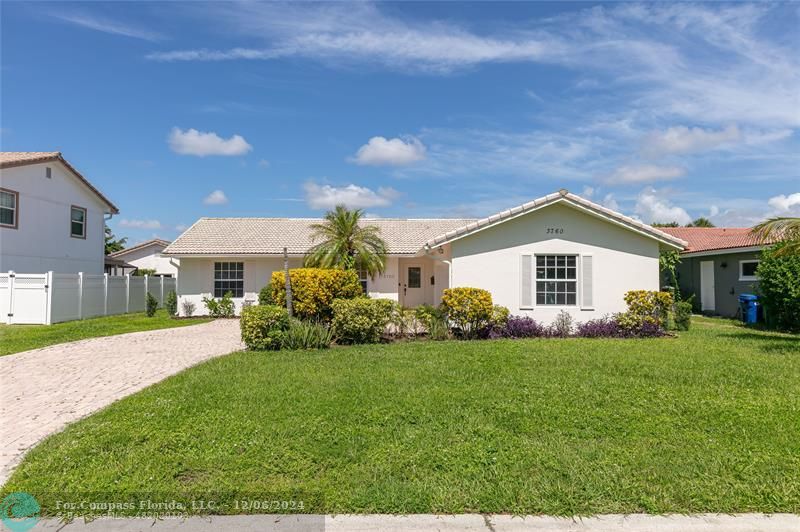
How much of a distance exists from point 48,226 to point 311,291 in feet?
52.1

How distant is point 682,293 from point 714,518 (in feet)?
77.9

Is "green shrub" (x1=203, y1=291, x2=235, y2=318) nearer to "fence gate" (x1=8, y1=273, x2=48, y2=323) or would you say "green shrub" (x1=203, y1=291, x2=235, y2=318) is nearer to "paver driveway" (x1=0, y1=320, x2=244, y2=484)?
"paver driveway" (x1=0, y1=320, x2=244, y2=484)

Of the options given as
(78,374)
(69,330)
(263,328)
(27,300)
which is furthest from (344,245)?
(27,300)

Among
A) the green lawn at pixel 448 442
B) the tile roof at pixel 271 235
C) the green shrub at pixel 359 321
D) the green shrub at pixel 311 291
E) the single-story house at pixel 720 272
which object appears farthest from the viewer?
the tile roof at pixel 271 235

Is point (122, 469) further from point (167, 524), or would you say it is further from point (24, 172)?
point (24, 172)

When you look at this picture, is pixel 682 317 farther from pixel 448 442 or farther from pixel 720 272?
pixel 448 442

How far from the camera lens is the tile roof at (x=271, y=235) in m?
22.3

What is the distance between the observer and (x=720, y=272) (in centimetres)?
2177

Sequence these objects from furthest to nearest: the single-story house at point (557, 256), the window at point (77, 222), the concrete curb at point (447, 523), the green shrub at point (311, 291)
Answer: the window at point (77, 222), the single-story house at point (557, 256), the green shrub at point (311, 291), the concrete curb at point (447, 523)

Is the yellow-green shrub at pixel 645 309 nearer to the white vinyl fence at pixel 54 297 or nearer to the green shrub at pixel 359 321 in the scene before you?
the green shrub at pixel 359 321

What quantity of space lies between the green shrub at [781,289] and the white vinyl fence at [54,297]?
23.5 metres

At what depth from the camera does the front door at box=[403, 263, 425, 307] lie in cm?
2380

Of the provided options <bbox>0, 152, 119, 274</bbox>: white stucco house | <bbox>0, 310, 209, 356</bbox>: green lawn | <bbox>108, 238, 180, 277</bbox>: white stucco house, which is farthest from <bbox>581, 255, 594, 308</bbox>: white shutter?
<bbox>108, 238, 180, 277</bbox>: white stucco house

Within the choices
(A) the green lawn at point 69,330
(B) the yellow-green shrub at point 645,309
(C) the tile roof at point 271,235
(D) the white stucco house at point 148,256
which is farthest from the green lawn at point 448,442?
(D) the white stucco house at point 148,256
